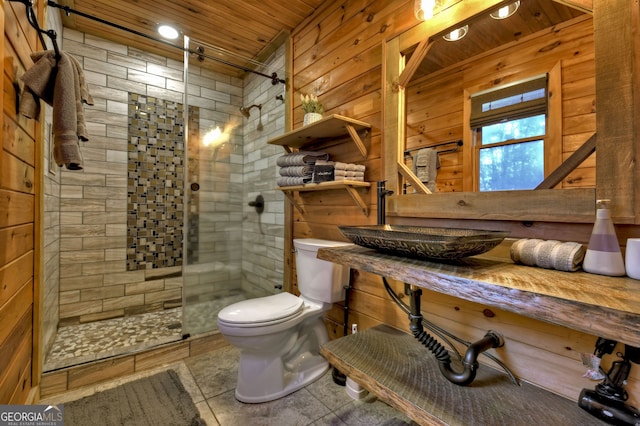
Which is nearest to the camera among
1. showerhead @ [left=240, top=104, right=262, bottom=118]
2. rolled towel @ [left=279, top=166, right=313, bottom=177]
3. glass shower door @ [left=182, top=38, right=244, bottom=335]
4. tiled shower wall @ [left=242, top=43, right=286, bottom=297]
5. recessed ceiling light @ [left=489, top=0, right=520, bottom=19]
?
recessed ceiling light @ [left=489, top=0, right=520, bottom=19]

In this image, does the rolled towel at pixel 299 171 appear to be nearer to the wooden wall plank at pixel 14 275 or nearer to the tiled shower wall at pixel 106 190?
the tiled shower wall at pixel 106 190

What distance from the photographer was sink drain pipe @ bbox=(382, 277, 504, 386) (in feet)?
3.49

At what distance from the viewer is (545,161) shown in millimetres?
1062

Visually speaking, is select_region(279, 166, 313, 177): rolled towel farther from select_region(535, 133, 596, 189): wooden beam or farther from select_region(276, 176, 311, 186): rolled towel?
select_region(535, 133, 596, 189): wooden beam

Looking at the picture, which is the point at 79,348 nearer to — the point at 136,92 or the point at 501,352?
the point at 136,92

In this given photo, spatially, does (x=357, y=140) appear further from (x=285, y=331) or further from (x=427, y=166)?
(x=285, y=331)

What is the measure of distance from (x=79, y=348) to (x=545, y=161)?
2917mm

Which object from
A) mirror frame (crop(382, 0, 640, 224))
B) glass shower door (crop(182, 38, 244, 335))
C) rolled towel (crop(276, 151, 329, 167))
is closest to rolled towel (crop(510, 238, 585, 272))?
mirror frame (crop(382, 0, 640, 224))

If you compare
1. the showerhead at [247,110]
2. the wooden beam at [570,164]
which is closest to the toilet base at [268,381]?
the wooden beam at [570,164]

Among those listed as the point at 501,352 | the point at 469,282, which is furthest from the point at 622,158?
the point at 501,352

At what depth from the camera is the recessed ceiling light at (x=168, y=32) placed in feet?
7.88

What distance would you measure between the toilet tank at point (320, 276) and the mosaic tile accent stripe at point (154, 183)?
1.72 metres

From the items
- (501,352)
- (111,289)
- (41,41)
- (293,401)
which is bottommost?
(293,401)

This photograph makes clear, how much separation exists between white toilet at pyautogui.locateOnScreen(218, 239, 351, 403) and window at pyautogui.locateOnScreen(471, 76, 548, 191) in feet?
3.05
